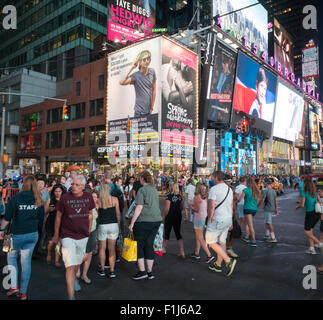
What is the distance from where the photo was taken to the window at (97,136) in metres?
37.7

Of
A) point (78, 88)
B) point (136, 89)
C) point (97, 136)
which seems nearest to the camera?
point (136, 89)

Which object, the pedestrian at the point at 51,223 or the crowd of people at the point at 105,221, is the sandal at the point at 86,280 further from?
the pedestrian at the point at 51,223

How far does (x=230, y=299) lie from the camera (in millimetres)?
4238

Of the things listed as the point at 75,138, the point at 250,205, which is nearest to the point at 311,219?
the point at 250,205

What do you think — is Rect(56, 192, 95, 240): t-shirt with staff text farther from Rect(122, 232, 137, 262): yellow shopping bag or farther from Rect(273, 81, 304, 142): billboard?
Rect(273, 81, 304, 142): billboard

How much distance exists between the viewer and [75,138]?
1633 inches

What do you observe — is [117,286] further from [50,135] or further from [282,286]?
[50,135]

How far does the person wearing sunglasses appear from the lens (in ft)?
102

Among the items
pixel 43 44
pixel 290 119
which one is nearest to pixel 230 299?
pixel 43 44

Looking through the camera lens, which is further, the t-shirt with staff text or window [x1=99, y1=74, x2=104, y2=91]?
window [x1=99, y1=74, x2=104, y2=91]

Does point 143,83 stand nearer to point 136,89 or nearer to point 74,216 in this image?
point 136,89

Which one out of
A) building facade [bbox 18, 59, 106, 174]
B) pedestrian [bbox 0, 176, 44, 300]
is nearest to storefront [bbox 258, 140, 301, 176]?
building facade [bbox 18, 59, 106, 174]

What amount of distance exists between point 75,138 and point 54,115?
753cm

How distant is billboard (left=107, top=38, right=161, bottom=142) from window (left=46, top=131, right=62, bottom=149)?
43.0 ft
